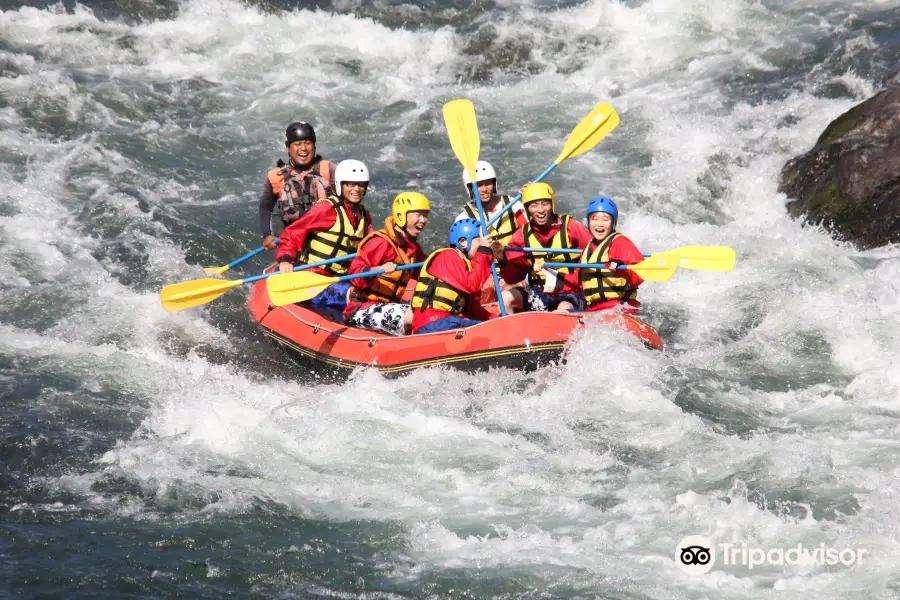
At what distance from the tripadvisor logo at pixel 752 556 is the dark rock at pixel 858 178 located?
4.72 m

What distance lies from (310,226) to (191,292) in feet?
3.37

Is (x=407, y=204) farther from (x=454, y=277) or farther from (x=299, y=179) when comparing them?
(x=299, y=179)

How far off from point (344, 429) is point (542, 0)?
1009cm

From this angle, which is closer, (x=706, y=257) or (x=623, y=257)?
(x=623, y=257)

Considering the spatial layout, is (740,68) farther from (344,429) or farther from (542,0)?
(344,429)

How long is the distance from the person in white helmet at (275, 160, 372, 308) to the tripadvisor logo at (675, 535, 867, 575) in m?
3.71

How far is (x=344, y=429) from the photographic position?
6.68 m

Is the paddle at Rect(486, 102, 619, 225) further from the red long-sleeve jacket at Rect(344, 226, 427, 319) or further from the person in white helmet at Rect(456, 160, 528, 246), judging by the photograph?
the red long-sleeve jacket at Rect(344, 226, 427, 319)

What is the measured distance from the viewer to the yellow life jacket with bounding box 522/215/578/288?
7.89 m

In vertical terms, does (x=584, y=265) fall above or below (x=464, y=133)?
below

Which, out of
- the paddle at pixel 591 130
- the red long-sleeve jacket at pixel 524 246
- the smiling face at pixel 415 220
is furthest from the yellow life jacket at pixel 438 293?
the paddle at pixel 591 130

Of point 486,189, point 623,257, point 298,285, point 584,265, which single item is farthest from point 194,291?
point 623,257

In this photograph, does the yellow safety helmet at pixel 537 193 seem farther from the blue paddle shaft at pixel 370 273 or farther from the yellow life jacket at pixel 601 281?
the blue paddle shaft at pixel 370 273

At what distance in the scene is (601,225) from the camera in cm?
761
